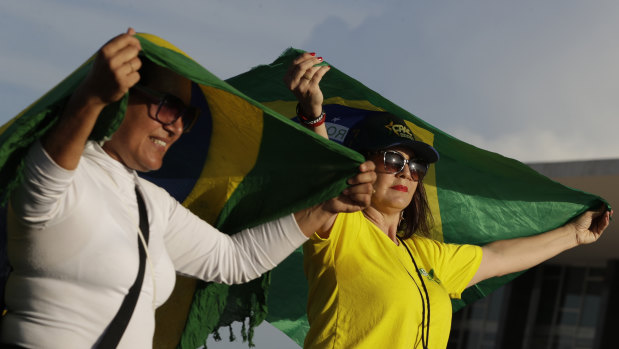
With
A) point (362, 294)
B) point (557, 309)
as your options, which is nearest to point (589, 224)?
point (362, 294)

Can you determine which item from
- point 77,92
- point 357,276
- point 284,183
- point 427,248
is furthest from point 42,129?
point 427,248

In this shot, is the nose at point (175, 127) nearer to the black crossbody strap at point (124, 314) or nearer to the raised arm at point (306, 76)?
the black crossbody strap at point (124, 314)

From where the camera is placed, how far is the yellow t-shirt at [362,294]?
123 inches

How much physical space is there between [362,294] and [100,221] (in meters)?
1.29

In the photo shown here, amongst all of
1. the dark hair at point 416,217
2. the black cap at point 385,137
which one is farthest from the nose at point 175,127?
the dark hair at point 416,217

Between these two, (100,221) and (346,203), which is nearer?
(100,221)

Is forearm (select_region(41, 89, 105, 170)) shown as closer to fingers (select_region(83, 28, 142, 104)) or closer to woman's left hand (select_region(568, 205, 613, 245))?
fingers (select_region(83, 28, 142, 104))

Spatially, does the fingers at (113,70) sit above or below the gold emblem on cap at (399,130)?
below

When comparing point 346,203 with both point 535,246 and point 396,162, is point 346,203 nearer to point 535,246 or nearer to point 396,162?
point 396,162

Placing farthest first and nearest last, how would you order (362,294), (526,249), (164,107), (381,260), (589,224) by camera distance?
(589,224)
(526,249)
(381,260)
(362,294)
(164,107)

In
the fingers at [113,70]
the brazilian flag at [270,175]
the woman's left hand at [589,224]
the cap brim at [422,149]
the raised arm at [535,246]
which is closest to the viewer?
the fingers at [113,70]

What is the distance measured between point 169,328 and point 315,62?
3.65 feet

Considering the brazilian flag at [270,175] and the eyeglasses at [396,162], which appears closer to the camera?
the brazilian flag at [270,175]

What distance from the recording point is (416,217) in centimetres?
380
